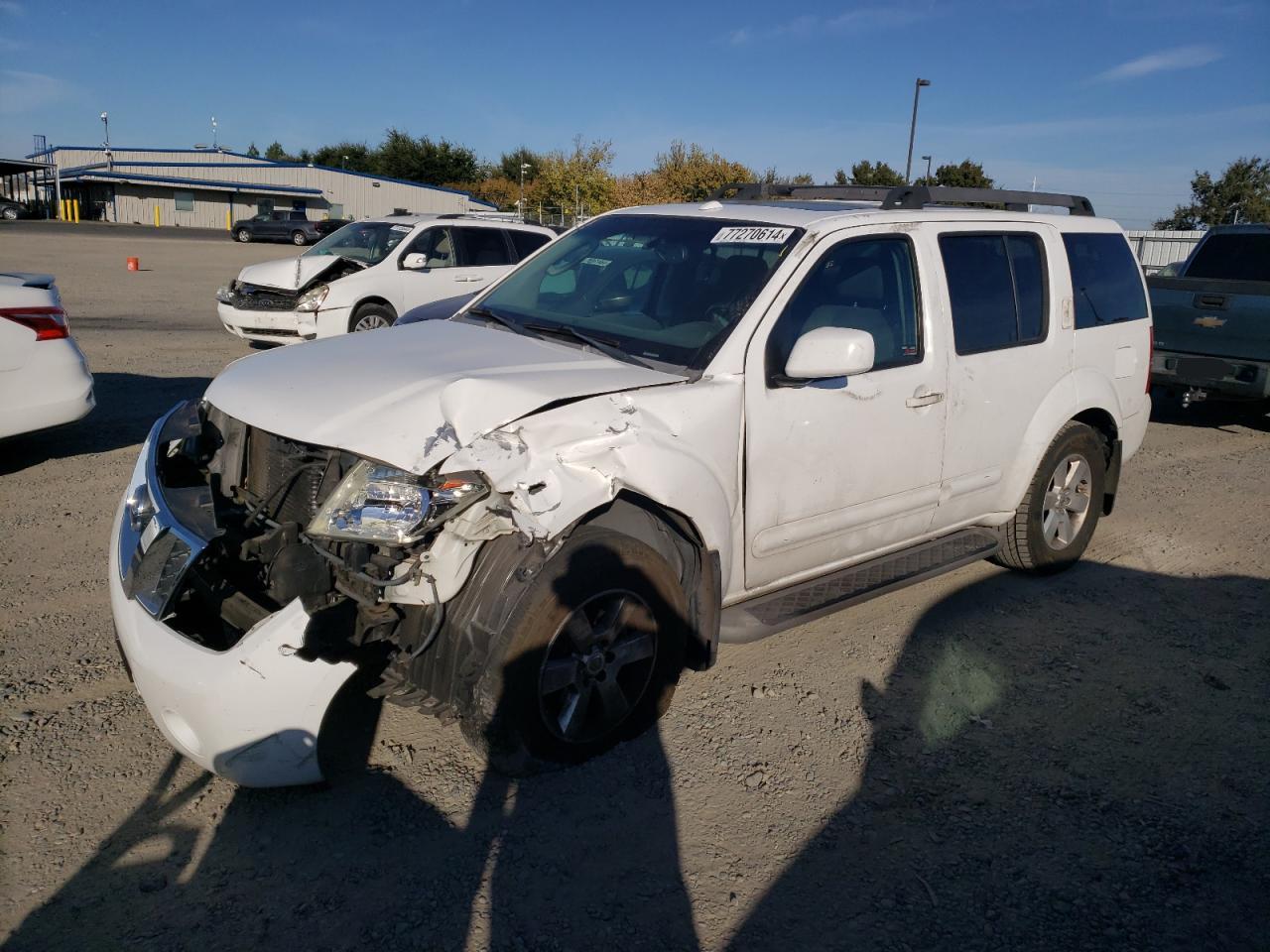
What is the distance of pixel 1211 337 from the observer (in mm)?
9258

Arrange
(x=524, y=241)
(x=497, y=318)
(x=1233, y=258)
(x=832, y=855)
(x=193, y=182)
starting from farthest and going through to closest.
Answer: (x=193, y=182)
(x=524, y=241)
(x=1233, y=258)
(x=497, y=318)
(x=832, y=855)

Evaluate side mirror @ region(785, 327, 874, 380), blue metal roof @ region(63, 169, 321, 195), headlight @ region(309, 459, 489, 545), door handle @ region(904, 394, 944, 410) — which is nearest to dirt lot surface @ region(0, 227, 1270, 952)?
headlight @ region(309, 459, 489, 545)

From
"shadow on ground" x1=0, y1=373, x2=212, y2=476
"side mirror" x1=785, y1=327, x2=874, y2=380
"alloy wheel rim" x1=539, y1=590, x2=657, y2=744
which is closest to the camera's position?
"alloy wheel rim" x1=539, y1=590, x2=657, y2=744

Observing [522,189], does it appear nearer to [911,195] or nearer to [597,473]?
[911,195]

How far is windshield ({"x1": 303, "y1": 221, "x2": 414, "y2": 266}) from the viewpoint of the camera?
1205cm

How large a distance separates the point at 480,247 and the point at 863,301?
914 centimetres

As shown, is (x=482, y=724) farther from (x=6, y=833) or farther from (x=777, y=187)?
(x=777, y=187)

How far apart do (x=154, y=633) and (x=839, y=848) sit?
2.28 meters

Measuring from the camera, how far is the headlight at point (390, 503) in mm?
2915

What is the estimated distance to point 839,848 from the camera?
3.13 m

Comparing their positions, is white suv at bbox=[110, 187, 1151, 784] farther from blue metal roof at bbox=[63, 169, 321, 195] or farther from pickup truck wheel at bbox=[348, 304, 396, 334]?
blue metal roof at bbox=[63, 169, 321, 195]

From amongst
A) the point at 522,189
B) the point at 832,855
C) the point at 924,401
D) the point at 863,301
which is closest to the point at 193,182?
the point at 522,189

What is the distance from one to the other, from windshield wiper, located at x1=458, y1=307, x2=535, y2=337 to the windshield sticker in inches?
35.7

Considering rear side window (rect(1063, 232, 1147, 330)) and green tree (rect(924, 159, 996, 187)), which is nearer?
rear side window (rect(1063, 232, 1147, 330))
